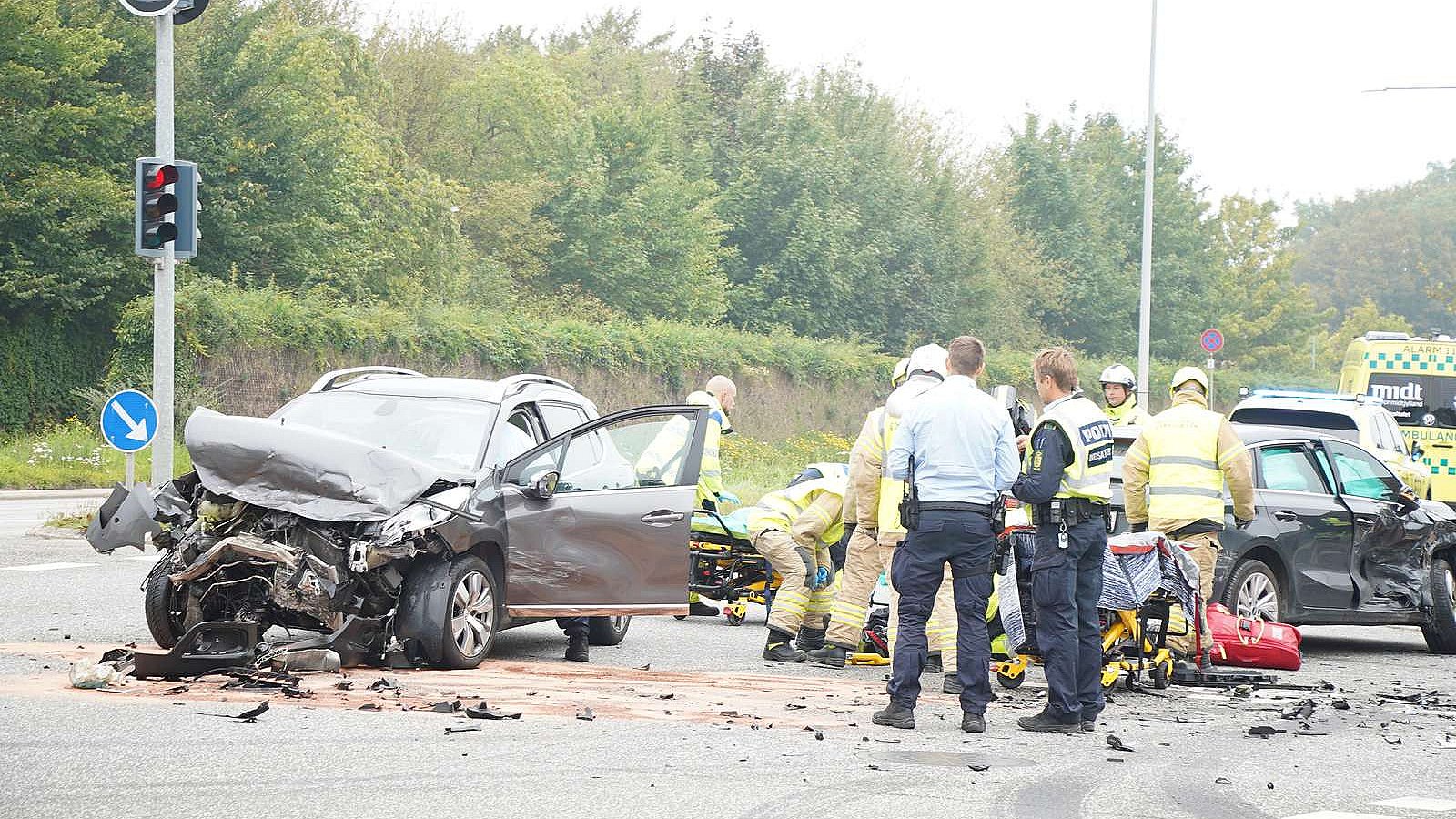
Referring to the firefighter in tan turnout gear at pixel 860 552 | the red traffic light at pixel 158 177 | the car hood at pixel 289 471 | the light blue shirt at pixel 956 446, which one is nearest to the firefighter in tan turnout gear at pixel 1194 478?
the firefighter in tan turnout gear at pixel 860 552

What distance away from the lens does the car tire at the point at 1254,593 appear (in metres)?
12.2

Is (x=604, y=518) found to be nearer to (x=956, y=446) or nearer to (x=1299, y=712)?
(x=956, y=446)

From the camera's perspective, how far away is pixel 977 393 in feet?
28.0

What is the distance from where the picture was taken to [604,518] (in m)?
10.5

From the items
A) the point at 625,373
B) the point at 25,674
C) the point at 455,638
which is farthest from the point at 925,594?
the point at 625,373

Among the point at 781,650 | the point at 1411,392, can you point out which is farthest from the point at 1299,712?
the point at 1411,392

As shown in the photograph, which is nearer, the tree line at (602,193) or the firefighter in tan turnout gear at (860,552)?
the firefighter in tan turnout gear at (860,552)

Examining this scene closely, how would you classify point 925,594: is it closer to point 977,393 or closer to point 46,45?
point 977,393

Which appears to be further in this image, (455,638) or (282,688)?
(455,638)

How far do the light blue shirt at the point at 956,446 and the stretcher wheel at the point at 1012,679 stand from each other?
1.84 metres

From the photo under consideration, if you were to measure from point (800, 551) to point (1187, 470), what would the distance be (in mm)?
2587

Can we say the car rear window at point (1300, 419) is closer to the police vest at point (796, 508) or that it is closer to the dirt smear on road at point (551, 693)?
the police vest at point (796, 508)

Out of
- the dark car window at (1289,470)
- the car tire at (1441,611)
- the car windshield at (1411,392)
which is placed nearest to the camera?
the dark car window at (1289,470)

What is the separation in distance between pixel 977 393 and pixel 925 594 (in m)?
1.05
